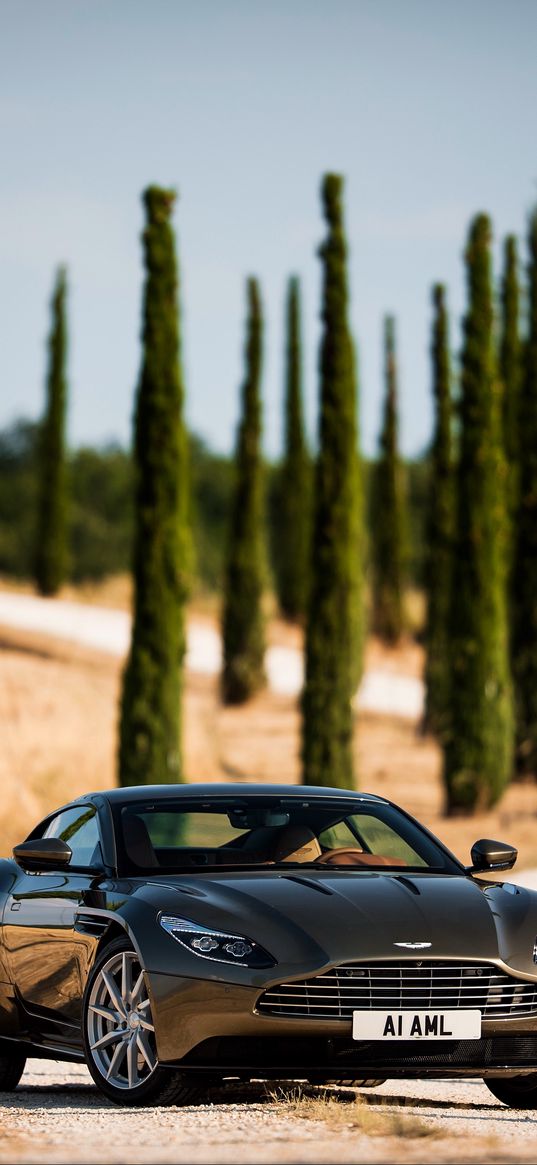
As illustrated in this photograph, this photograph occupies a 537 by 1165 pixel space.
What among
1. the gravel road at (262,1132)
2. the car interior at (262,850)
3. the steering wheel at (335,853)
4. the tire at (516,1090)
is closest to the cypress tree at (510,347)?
the steering wheel at (335,853)

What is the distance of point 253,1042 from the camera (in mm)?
6746

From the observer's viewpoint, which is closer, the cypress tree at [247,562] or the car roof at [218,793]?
the car roof at [218,793]

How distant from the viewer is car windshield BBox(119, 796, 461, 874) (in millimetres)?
7957

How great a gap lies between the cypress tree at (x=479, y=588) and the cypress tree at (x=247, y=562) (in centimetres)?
1195

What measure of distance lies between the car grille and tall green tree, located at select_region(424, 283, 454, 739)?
31.6 m

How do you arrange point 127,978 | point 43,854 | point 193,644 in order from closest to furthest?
point 127,978, point 43,854, point 193,644

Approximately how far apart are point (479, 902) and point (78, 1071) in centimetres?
402

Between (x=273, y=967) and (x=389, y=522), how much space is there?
41269mm

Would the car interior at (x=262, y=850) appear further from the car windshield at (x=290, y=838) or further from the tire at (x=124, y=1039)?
the tire at (x=124, y=1039)

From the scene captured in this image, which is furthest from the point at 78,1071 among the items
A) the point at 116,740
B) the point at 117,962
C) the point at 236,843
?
the point at 116,740

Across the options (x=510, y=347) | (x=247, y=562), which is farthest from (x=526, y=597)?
(x=247, y=562)

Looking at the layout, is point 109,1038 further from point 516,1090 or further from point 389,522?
point 389,522

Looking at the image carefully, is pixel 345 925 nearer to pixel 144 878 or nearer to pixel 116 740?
pixel 144 878

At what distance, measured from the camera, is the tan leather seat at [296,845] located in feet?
26.5
